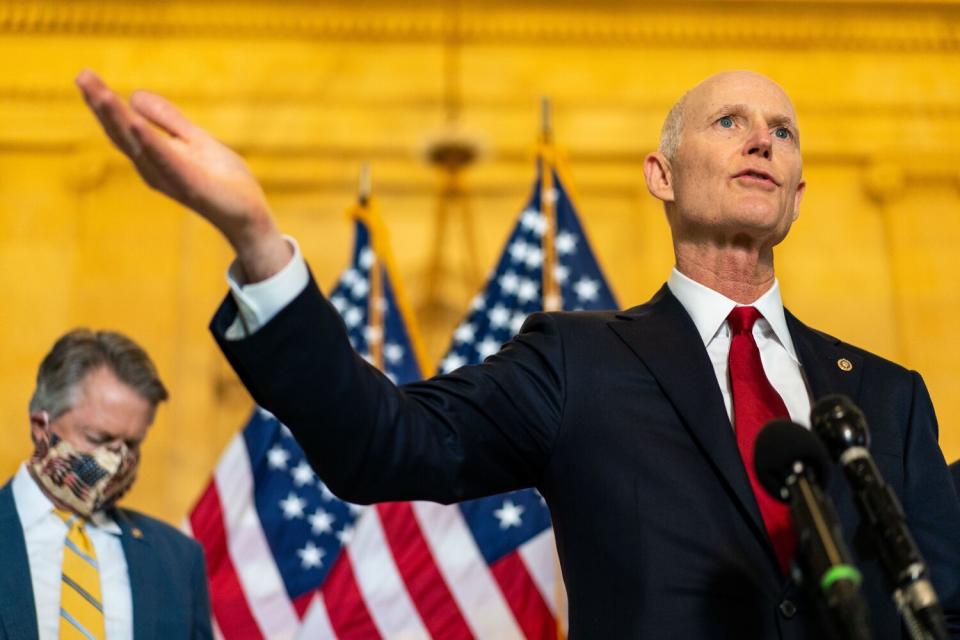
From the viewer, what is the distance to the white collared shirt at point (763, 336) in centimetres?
174

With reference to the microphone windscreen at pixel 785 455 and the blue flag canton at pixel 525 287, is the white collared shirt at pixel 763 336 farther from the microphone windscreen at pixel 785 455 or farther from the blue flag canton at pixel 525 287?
the blue flag canton at pixel 525 287

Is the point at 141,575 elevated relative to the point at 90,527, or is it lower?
lower

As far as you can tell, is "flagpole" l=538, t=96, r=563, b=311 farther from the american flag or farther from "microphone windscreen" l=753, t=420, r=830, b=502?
"microphone windscreen" l=753, t=420, r=830, b=502

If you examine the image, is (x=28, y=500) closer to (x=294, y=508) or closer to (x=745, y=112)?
(x=294, y=508)

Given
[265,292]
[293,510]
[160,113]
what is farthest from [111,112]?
[293,510]

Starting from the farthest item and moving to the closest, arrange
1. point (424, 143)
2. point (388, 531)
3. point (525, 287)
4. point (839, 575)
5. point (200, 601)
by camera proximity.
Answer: point (424, 143)
point (525, 287)
point (388, 531)
point (200, 601)
point (839, 575)

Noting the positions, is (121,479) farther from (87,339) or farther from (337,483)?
(337,483)

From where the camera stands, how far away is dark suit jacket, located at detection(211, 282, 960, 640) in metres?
1.33

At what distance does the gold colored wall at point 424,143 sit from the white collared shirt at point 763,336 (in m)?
3.87

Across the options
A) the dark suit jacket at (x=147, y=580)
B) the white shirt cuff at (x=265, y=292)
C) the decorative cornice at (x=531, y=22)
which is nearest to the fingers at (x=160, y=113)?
the white shirt cuff at (x=265, y=292)

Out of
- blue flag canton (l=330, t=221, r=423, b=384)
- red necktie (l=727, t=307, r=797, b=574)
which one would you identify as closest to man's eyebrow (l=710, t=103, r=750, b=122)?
red necktie (l=727, t=307, r=797, b=574)

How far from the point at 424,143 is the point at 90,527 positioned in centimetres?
312

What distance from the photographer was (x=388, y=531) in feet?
13.3

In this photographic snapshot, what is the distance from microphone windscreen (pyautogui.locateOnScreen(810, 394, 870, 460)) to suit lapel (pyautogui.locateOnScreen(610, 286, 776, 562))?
23 centimetres
